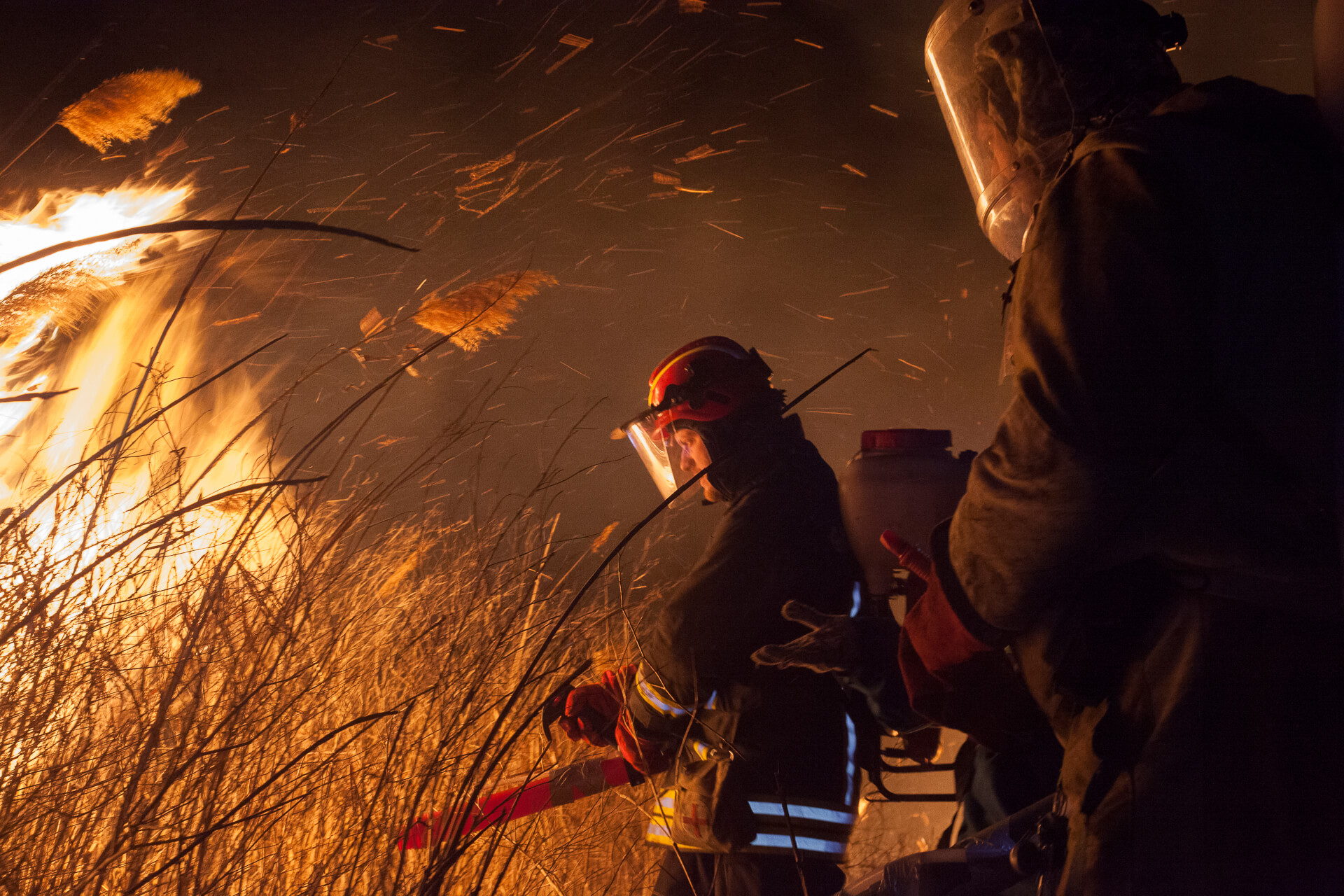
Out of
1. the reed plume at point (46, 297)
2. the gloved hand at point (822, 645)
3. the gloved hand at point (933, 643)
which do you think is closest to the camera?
the gloved hand at point (933, 643)

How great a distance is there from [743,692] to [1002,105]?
1.65m

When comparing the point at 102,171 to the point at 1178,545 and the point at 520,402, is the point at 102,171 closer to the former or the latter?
the point at 520,402

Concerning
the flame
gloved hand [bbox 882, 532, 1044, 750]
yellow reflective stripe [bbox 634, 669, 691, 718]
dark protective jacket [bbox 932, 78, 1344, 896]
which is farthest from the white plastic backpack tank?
the flame

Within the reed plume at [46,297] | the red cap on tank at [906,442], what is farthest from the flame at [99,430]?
the red cap on tank at [906,442]

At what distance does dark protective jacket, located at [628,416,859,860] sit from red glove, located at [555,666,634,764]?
27 centimetres

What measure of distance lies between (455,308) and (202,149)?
5236 mm

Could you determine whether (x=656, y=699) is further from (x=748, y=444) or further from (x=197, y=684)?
(x=197, y=684)

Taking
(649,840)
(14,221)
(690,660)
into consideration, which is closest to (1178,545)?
(690,660)

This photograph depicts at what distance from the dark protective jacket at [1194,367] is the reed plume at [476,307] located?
179 cm

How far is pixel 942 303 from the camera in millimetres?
7590

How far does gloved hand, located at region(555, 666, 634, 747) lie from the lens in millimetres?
2582

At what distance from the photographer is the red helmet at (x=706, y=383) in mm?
2609

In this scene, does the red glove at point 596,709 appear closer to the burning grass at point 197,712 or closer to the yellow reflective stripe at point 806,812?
the burning grass at point 197,712

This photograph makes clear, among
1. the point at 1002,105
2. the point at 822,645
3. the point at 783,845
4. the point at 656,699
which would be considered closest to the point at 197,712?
the point at 656,699
